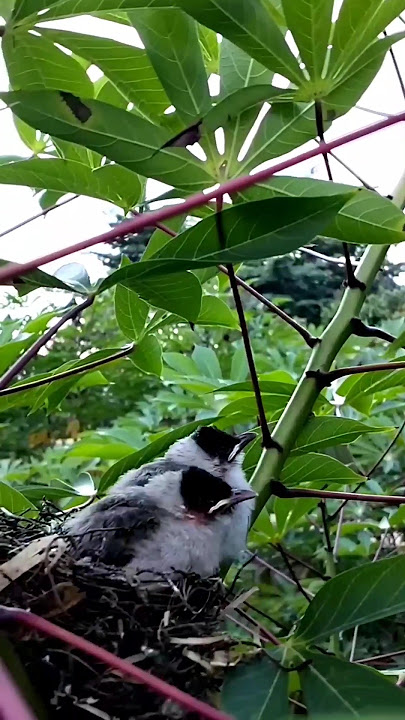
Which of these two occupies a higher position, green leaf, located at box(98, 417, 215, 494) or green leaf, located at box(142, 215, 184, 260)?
green leaf, located at box(142, 215, 184, 260)

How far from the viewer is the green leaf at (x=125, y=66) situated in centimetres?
55

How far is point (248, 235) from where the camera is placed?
416 mm

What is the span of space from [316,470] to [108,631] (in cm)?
25

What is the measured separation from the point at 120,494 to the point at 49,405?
0.12 meters

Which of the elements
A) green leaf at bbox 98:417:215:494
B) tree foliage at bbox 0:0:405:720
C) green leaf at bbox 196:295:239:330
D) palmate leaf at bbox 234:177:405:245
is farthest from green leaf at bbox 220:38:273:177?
green leaf at bbox 98:417:215:494

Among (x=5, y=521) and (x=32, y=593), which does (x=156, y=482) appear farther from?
(x=32, y=593)

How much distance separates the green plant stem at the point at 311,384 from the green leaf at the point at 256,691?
0.18 meters

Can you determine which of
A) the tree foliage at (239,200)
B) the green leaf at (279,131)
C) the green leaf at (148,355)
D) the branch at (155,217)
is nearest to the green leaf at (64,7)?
the tree foliage at (239,200)

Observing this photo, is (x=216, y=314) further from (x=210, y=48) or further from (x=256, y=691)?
(x=256, y=691)

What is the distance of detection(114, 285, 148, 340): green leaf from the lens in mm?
690

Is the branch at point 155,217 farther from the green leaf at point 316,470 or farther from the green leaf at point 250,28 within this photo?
the green leaf at point 316,470

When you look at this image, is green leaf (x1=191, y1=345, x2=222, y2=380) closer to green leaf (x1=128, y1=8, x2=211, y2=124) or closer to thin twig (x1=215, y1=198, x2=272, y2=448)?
thin twig (x1=215, y1=198, x2=272, y2=448)

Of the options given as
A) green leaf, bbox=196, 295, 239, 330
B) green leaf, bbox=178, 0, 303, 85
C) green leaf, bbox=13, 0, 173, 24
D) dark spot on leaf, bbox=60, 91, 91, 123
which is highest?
green leaf, bbox=13, 0, 173, 24

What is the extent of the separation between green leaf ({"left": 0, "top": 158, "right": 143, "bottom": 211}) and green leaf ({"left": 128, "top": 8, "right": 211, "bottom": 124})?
90 mm
